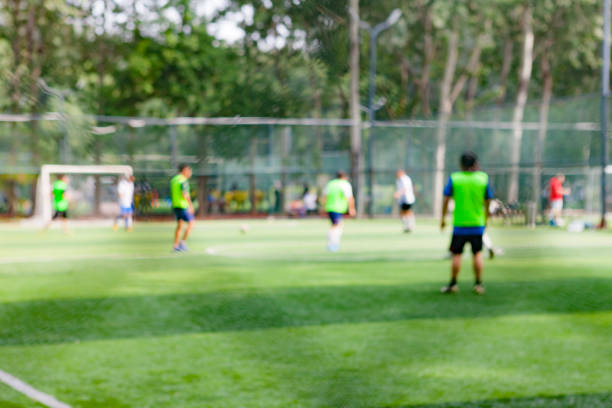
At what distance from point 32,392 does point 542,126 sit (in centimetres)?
A: 2851

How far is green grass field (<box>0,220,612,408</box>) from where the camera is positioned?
14.9 feet

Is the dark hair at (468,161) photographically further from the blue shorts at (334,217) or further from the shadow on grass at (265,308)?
the blue shorts at (334,217)

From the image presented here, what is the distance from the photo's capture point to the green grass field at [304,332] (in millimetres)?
4555

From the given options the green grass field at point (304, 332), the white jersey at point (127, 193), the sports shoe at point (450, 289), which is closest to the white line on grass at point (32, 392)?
the green grass field at point (304, 332)

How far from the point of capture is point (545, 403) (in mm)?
4246

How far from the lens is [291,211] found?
2891 centimetres

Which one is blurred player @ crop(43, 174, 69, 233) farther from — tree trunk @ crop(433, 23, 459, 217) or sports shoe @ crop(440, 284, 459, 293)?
tree trunk @ crop(433, 23, 459, 217)

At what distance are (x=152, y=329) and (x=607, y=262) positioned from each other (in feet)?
28.7

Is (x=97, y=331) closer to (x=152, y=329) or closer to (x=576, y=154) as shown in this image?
(x=152, y=329)

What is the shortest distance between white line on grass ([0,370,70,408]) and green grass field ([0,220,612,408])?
7 cm

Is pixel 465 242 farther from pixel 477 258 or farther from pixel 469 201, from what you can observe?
pixel 469 201

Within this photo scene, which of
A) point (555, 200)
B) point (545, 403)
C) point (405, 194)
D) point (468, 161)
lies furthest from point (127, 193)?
point (555, 200)

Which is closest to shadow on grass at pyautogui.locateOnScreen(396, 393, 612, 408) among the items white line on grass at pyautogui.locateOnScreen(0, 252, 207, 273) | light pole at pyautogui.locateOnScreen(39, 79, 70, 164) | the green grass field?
Answer: the green grass field

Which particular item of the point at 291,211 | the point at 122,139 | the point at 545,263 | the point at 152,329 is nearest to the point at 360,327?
the point at 152,329
